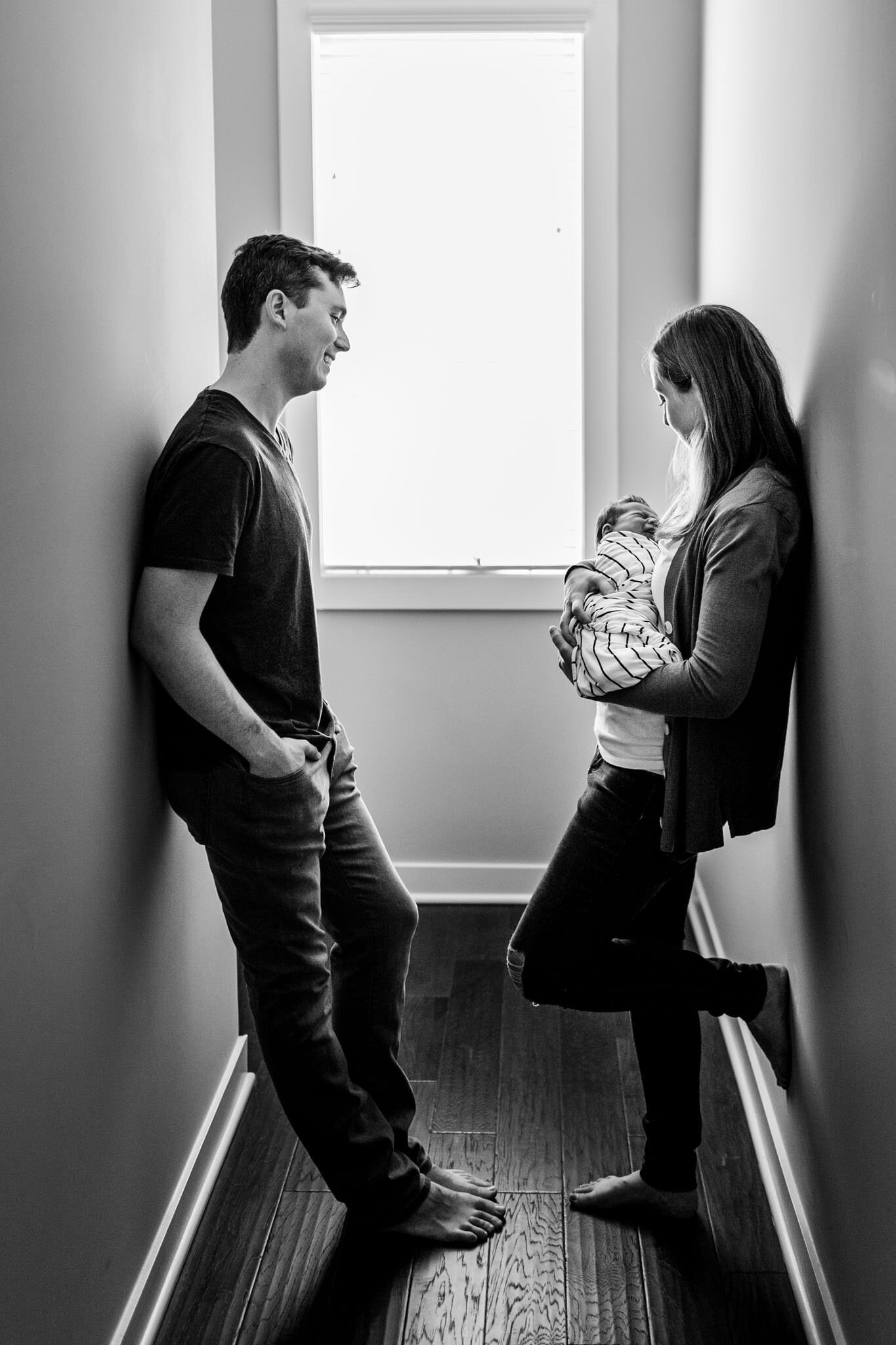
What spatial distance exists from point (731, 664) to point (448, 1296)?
1.10 metres

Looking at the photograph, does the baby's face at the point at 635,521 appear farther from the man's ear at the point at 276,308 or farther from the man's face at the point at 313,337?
the man's ear at the point at 276,308

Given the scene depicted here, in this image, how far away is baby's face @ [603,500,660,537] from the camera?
7.23ft

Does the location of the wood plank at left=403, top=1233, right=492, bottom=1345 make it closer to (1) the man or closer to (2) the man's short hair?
(1) the man

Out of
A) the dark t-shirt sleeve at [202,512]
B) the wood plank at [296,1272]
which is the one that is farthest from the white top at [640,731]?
the wood plank at [296,1272]

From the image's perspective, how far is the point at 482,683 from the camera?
12.3 ft

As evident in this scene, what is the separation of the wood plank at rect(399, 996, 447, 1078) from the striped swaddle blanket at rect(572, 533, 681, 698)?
1.16 metres

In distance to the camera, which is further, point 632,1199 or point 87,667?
point 632,1199

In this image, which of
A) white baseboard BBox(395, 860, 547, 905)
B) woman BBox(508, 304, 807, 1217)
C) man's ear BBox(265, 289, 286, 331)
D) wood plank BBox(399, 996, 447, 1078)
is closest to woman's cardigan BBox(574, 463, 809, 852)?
woman BBox(508, 304, 807, 1217)

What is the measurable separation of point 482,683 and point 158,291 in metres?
1.95

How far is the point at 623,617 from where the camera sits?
1.95 m

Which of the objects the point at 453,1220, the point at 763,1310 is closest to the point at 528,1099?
the point at 453,1220

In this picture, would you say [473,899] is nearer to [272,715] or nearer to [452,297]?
[452,297]

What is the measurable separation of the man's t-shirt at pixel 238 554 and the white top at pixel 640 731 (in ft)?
1.62

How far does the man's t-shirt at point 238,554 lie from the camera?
1827mm
